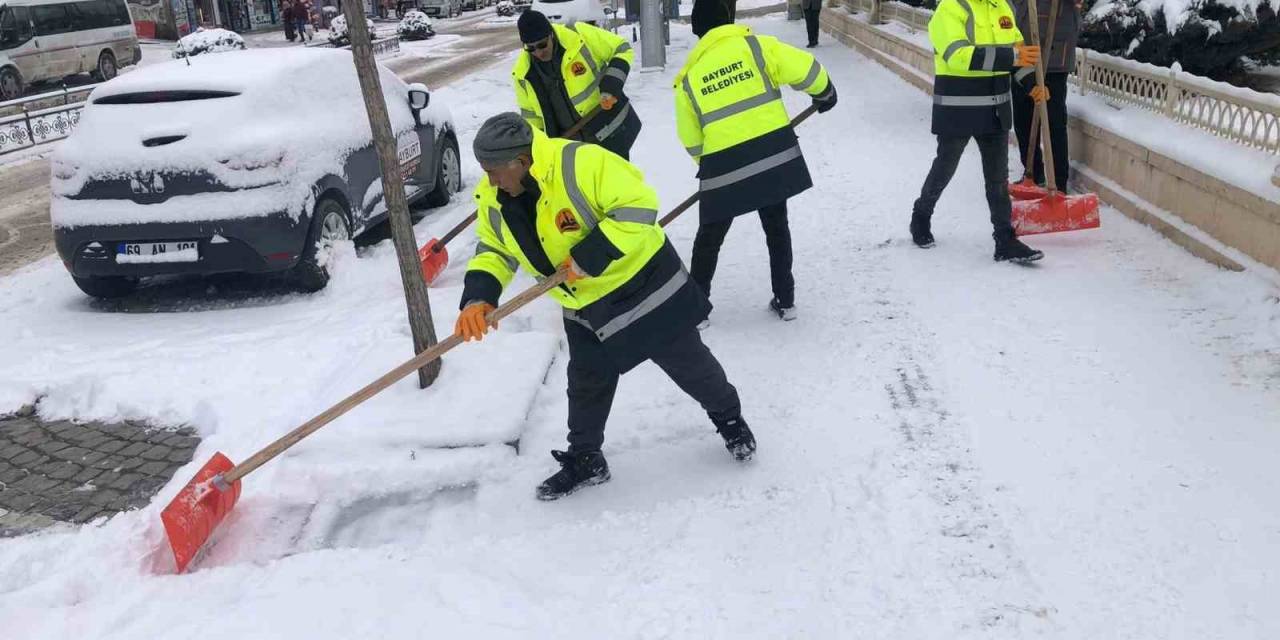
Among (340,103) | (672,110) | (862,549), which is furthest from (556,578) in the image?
(672,110)

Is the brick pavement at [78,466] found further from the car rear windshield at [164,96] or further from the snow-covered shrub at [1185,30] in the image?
the snow-covered shrub at [1185,30]

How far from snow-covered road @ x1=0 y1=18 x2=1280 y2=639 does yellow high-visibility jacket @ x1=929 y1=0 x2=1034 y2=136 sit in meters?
0.84

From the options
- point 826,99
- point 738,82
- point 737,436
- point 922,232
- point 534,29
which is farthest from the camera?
point 922,232

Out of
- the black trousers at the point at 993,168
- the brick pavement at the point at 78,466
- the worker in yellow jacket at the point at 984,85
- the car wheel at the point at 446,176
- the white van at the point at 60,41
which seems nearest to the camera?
the brick pavement at the point at 78,466

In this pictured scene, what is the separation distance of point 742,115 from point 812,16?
43.8 feet

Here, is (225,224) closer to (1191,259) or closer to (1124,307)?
(1124,307)

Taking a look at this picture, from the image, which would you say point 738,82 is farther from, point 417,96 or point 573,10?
point 573,10

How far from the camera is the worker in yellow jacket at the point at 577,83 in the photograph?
583cm

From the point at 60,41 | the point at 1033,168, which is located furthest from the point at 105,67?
the point at 1033,168

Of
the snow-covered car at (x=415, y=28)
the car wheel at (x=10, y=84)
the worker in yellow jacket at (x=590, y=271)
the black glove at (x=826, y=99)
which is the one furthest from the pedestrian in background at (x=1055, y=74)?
the snow-covered car at (x=415, y=28)

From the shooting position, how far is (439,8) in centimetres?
4550

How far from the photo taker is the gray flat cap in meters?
3.20

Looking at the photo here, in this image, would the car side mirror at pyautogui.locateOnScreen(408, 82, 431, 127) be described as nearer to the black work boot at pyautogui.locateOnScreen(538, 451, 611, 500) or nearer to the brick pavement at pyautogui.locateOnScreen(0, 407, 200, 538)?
the brick pavement at pyautogui.locateOnScreen(0, 407, 200, 538)

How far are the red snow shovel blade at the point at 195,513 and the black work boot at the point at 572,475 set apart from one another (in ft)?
3.94
